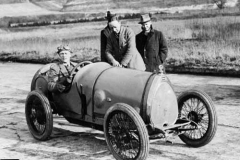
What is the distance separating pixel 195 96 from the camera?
6516 mm

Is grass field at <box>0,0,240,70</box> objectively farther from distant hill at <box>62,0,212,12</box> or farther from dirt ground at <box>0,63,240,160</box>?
dirt ground at <box>0,63,240,160</box>

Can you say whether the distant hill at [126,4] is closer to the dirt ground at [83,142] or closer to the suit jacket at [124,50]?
the dirt ground at [83,142]

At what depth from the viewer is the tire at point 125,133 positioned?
5449mm

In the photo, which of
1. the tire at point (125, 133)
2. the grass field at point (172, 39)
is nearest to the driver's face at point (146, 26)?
the tire at point (125, 133)

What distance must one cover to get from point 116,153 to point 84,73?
1.45 metres

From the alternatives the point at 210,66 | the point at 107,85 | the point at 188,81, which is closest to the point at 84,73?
the point at 107,85

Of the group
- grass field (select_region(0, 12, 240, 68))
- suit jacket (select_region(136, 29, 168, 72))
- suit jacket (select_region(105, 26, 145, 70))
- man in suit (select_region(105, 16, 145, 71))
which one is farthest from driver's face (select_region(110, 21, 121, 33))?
grass field (select_region(0, 12, 240, 68))

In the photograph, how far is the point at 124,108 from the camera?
220 inches

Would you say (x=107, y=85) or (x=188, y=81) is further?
(x=188, y=81)

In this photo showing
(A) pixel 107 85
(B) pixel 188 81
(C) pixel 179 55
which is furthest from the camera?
(C) pixel 179 55

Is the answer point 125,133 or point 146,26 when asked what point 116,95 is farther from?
point 146,26

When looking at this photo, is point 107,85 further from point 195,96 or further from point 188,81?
point 188,81

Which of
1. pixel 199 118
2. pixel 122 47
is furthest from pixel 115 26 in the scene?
pixel 199 118

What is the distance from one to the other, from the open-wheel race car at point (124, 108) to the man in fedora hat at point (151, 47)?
1.61m
